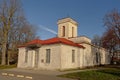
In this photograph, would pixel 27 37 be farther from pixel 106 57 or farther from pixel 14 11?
pixel 106 57

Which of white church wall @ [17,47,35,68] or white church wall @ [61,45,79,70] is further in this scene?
white church wall @ [17,47,35,68]

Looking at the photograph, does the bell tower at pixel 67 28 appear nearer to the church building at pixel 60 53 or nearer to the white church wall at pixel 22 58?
the church building at pixel 60 53

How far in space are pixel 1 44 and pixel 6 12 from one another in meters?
8.02

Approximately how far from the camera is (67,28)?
109ft

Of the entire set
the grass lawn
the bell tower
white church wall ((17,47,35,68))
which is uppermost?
the bell tower

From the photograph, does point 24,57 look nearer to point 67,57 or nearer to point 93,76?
point 67,57

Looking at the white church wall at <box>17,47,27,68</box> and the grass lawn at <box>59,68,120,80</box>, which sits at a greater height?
the white church wall at <box>17,47,27,68</box>

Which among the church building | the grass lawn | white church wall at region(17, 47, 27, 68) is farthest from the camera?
white church wall at region(17, 47, 27, 68)

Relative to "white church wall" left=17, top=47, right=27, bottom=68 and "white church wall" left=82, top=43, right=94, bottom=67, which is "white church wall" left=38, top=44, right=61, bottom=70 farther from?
"white church wall" left=82, top=43, right=94, bottom=67

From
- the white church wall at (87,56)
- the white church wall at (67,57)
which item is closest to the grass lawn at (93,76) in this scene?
the white church wall at (67,57)

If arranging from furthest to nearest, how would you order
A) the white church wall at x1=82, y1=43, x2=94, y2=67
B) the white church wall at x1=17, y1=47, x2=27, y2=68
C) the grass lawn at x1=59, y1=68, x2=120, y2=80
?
the white church wall at x1=82, y1=43, x2=94, y2=67
the white church wall at x1=17, y1=47, x2=27, y2=68
the grass lawn at x1=59, y1=68, x2=120, y2=80

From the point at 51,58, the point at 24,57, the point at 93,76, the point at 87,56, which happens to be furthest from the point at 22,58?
the point at 93,76

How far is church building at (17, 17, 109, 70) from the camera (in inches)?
930

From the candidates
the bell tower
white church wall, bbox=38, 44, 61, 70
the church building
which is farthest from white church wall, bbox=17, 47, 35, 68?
the bell tower
